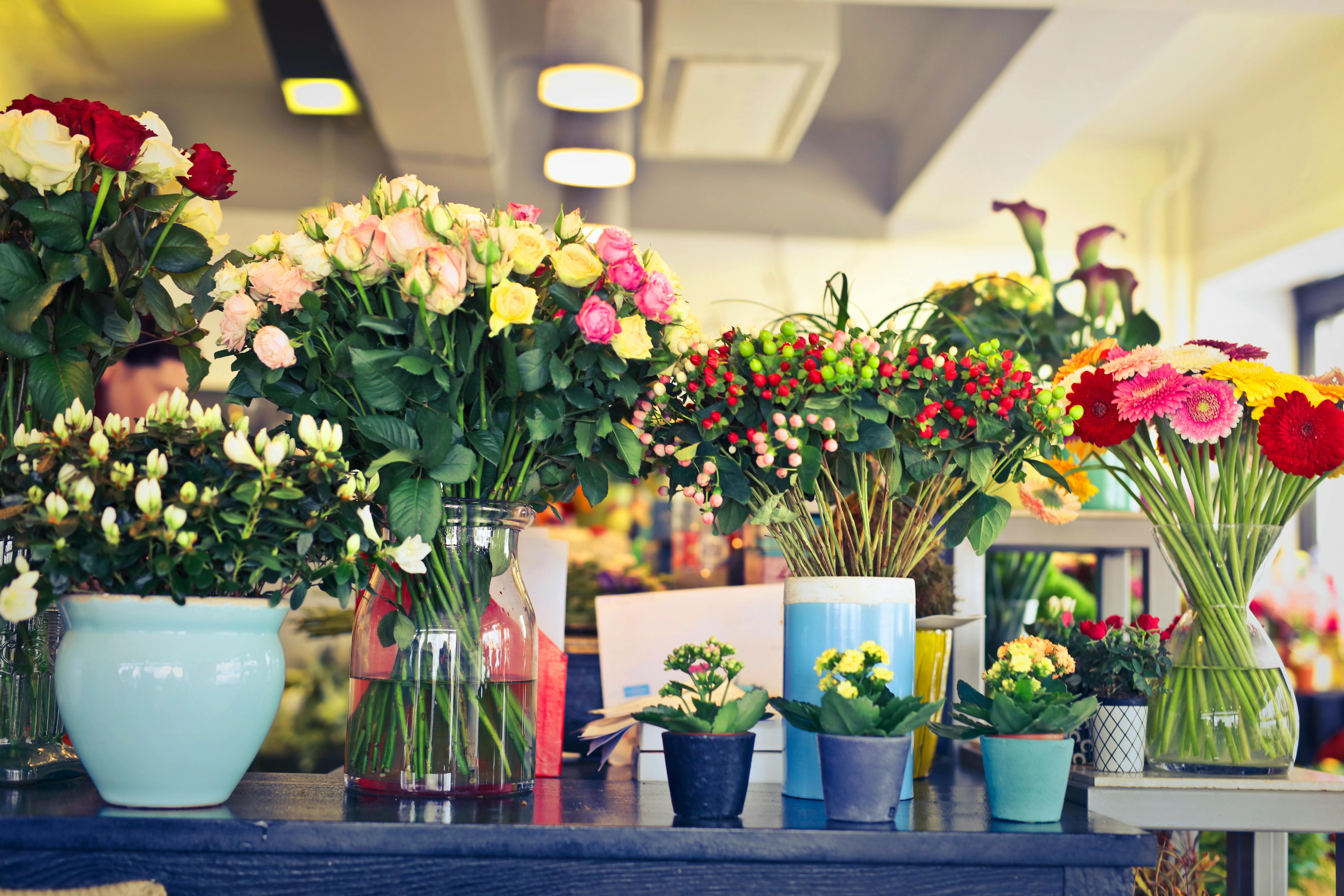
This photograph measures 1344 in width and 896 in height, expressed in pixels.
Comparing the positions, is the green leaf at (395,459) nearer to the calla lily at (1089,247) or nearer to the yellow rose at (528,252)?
the yellow rose at (528,252)

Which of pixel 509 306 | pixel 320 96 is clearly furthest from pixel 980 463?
pixel 320 96

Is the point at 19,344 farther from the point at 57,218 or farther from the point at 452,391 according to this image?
the point at 452,391

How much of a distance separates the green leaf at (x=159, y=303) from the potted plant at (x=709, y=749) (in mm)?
534

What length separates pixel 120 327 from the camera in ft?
3.08

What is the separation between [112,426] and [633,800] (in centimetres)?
48

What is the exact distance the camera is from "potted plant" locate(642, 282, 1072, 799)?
0.88 meters

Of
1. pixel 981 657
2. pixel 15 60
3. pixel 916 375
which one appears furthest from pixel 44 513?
pixel 15 60

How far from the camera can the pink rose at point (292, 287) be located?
2.80 ft

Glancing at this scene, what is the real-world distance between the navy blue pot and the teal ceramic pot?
0.19 metres

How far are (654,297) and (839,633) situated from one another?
1.02 ft

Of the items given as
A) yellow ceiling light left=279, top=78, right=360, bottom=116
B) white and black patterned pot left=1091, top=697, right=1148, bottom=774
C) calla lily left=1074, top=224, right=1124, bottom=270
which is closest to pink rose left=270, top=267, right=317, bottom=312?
white and black patterned pot left=1091, top=697, right=1148, bottom=774

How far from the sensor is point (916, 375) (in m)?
0.89

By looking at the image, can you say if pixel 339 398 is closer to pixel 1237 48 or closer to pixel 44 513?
pixel 44 513

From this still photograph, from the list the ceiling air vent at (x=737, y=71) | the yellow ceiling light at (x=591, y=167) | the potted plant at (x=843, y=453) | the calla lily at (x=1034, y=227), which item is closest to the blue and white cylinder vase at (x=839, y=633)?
the potted plant at (x=843, y=453)
